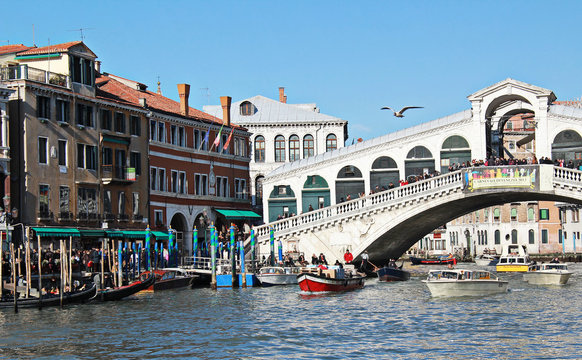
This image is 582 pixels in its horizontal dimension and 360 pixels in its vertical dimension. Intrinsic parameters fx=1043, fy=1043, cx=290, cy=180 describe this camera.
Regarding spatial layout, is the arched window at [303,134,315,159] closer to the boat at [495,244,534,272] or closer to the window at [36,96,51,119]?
the boat at [495,244,534,272]

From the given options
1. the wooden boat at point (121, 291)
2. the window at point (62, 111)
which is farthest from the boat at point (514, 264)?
the window at point (62, 111)

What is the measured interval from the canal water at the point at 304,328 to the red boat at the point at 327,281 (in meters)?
1.19

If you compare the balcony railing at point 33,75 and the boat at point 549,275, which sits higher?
the balcony railing at point 33,75

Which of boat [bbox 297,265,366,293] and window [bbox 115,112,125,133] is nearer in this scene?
boat [bbox 297,265,366,293]

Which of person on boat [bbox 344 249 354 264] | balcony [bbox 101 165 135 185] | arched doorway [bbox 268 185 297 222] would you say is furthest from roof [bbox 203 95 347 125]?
balcony [bbox 101 165 135 185]

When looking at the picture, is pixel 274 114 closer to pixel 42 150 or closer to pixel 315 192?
pixel 315 192

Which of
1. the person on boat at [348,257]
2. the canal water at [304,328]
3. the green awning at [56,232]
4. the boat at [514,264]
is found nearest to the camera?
the canal water at [304,328]

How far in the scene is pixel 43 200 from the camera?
3784 centimetres

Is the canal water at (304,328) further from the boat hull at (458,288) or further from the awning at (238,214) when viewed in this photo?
the awning at (238,214)

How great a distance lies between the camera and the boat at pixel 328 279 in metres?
34.9

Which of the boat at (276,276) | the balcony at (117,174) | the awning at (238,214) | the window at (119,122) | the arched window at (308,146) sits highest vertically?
the arched window at (308,146)

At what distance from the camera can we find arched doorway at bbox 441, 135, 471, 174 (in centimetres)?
4575

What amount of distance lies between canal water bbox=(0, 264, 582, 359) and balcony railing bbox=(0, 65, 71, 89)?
9955 millimetres

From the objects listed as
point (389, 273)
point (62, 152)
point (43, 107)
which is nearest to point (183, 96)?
point (62, 152)
